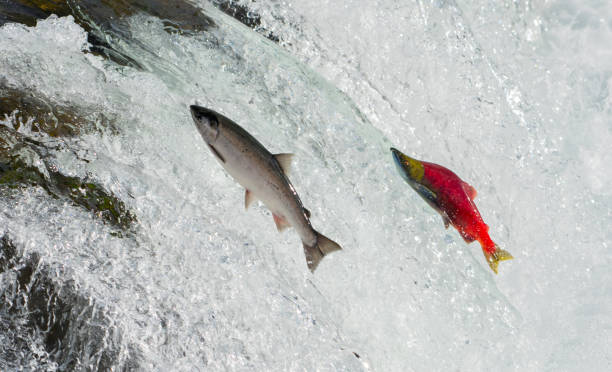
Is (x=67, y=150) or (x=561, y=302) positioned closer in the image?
(x=67, y=150)

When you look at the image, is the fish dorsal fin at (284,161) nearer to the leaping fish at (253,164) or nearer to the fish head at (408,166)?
the leaping fish at (253,164)

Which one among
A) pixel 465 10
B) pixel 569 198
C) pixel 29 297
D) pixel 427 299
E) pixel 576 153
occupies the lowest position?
pixel 29 297

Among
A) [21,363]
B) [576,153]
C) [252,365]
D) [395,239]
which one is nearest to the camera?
[21,363]

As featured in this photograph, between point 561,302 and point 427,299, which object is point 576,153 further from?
point 427,299

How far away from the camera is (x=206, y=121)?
4.74 feet

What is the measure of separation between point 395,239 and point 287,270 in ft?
1.83

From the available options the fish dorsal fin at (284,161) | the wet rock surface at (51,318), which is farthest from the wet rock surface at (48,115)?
the fish dorsal fin at (284,161)

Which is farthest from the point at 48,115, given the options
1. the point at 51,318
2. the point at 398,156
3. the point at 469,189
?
the point at 469,189

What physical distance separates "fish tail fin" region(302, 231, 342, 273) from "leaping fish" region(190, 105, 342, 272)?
0.23ft

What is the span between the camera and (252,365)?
1.96 m

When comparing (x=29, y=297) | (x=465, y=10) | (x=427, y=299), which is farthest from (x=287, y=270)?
(x=465, y=10)

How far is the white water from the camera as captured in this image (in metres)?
1.95

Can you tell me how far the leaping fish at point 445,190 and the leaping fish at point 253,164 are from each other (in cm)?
37

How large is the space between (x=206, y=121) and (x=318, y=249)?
1.87 feet
